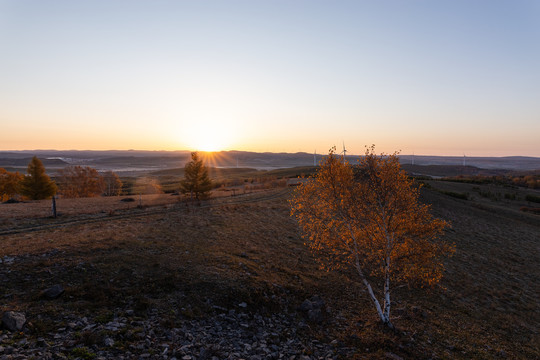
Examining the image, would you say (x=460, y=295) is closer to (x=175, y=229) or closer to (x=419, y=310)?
(x=419, y=310)

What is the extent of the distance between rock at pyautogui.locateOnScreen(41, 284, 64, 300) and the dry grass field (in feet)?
1.05

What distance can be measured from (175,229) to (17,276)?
13.5 m

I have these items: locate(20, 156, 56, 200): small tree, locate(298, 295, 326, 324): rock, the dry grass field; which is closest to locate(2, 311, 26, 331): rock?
the dry grass field

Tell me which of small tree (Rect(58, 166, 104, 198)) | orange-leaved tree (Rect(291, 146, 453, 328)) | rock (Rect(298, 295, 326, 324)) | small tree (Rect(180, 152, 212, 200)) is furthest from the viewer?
small tree (Rect(58, 166, 104, 198))

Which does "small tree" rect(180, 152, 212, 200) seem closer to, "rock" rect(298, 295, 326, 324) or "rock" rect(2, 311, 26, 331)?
"rock" rect(298, 295, 326, 324)

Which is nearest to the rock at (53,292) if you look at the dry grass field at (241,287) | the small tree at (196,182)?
the dry grass field at (241,287)

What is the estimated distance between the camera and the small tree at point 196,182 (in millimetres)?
48906

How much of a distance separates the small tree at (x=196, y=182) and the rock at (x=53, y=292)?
120ft

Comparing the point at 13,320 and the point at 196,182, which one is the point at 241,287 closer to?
the point at 13,320

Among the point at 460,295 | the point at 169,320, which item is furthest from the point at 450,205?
the point at 169,320

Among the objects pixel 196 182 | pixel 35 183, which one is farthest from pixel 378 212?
pixel 35 183

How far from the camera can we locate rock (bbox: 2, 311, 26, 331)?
9.94 metres

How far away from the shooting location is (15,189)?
245ft

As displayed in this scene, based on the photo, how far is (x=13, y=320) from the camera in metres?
10.1
